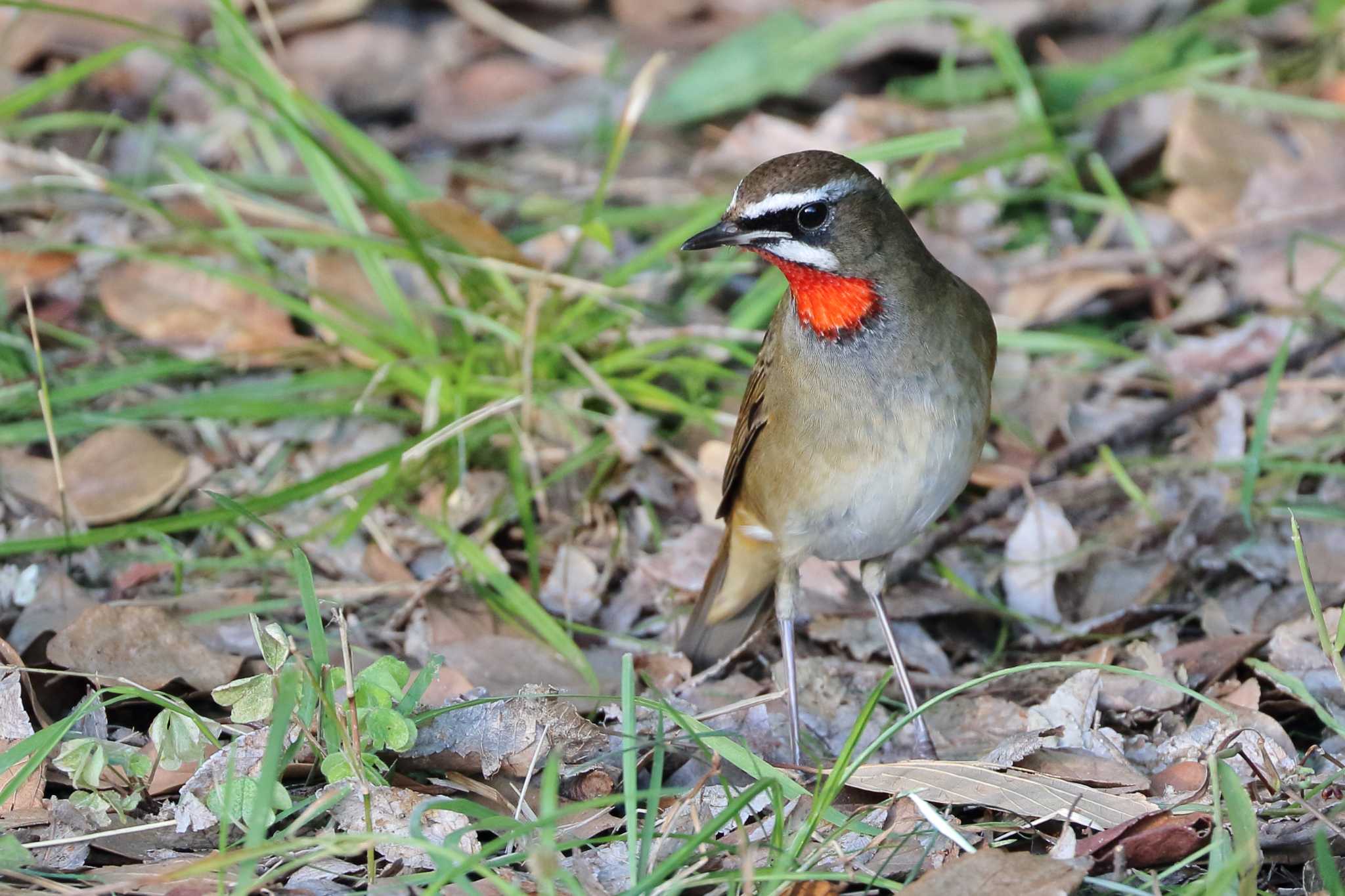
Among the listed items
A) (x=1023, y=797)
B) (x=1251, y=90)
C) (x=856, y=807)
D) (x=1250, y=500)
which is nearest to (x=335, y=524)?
(x=856, y=807)

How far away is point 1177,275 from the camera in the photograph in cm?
758

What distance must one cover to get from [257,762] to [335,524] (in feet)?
6.82

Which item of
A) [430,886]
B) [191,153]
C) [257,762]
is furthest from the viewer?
[191,153]

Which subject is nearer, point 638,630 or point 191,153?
point 638,630

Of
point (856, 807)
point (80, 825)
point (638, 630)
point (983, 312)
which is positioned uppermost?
point (983, 312)

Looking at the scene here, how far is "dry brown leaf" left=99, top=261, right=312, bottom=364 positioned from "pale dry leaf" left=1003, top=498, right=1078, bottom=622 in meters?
3.27

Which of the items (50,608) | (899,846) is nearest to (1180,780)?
(899,846)

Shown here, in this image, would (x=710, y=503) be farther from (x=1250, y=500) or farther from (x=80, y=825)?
(x=80, y=825)

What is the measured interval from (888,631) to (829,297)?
1.38 meters

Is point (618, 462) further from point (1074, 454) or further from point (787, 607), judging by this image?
point (1074, 454)

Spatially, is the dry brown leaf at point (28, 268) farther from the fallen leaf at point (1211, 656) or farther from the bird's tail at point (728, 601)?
the fallen leaf at point (1211, 656)

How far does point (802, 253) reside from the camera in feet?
14.7

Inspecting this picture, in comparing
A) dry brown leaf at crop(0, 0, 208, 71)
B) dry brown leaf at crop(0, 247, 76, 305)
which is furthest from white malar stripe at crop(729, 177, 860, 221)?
dry brown leaf at crop(0, 0, 208, 71)

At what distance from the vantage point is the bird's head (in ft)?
14.4
